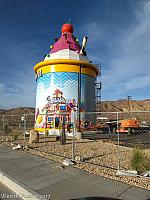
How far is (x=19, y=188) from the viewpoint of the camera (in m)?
6.14

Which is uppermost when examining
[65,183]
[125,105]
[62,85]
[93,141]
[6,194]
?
[125,105]

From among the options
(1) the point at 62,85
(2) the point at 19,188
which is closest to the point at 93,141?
(1) the point at 62,85

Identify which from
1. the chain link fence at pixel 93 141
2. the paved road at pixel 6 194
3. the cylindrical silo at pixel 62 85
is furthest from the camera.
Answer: the cylindrical silo at pixel 62 85

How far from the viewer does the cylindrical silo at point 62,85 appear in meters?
23.3

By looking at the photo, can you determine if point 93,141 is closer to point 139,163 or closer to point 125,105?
point 139,163

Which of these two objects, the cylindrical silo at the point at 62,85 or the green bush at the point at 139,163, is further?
the cylindrical silo at the point at 62,85

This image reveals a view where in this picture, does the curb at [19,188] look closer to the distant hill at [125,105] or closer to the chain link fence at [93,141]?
the chain link fence at [93,141]

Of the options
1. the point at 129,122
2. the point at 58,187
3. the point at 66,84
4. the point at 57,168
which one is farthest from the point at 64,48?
the point at 58,187

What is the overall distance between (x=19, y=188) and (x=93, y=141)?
1195 cm

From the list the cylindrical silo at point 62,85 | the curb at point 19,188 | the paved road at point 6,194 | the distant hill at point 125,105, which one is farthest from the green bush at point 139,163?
the distant hill at point 125,105

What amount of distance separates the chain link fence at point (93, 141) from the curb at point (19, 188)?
3.18 metres

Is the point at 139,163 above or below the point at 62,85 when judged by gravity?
Answer: below

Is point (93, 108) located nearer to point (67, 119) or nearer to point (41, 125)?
point (67, 119)

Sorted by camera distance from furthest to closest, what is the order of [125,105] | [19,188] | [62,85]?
[125,105]
[62,85]
[19,188]
